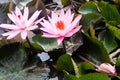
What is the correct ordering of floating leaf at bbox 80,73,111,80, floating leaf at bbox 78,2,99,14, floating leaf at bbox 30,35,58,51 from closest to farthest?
floating leaf at bbox 80,73,111,80 < floating leaf at bbox 30,35,58,51 < floating leaf at bbox 78,2,99,14

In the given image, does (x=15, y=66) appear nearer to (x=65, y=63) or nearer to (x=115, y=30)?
(x=65, y=63)

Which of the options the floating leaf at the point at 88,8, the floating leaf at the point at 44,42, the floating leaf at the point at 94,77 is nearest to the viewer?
the floating leaf at the point at 94,77

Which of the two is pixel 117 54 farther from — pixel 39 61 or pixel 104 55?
pixel 39 61

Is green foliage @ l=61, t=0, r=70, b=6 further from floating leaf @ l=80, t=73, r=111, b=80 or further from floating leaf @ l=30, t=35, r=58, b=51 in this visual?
floating leaf @ l=80, t=73, r=111, b=80

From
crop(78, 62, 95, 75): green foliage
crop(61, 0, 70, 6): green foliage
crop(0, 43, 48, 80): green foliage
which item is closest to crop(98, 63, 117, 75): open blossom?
crop(78, 62, 95, 75): green foliage

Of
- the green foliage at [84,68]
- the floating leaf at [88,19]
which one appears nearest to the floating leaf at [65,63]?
the green foliage at [84,68]

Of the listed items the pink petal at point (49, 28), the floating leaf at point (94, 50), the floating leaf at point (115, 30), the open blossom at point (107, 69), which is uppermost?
the pink petal at point (49, 28)

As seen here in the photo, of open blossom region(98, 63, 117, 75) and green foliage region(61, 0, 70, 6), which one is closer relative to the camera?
open blossom region(98, 63, 117, 75)

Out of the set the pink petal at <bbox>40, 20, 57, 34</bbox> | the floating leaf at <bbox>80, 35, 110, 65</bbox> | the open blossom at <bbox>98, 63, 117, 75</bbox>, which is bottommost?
the open blossom at <bbox>98, 63, 117, 75</bbox>

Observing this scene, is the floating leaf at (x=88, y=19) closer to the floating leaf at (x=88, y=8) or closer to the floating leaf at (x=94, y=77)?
the floating leaf at (x=88, y=8)

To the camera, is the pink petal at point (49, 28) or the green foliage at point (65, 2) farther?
the green foliage at point (65, 2)

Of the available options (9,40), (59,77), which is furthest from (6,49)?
(59,77)
